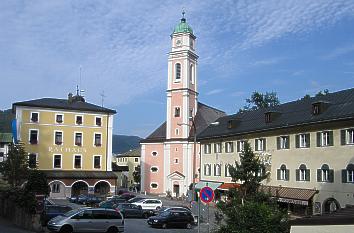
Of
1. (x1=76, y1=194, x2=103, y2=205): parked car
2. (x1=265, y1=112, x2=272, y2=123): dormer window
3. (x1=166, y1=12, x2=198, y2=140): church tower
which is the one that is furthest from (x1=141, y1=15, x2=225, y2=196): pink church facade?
(x1=265, y1=112, x2=272, y2=123): dormer window

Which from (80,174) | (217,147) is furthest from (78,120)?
(217,147)

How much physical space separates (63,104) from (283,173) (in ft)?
114

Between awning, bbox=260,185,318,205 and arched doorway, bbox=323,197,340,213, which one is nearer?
Answer: arched doorway, bbox=323,197,340,213

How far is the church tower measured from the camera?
246 ft

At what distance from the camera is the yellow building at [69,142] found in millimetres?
61719

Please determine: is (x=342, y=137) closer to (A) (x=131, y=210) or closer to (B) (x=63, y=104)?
(A) (x=131, y=210)

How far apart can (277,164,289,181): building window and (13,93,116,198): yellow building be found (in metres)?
28.2

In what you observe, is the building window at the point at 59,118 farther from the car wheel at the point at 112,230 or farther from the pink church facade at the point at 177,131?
the car wheel at the point at 112,230

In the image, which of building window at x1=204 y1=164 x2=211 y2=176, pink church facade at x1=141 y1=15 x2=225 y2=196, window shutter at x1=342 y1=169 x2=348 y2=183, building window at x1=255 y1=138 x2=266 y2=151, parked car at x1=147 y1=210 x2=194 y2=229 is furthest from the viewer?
pink church facade at x1=141 y1=15 x2=225 y2=196

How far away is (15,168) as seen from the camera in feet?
148

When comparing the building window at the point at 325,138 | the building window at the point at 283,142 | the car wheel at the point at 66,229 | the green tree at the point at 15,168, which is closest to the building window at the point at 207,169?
the building window at the point at 283,142

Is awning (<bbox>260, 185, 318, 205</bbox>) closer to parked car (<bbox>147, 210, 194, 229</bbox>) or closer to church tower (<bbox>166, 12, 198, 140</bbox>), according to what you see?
parked car (<bbox>147, 210, 194, 229</bbox>)

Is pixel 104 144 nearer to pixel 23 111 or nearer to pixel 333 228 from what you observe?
pixel 23 111

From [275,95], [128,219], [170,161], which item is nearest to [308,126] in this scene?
[128,219]
